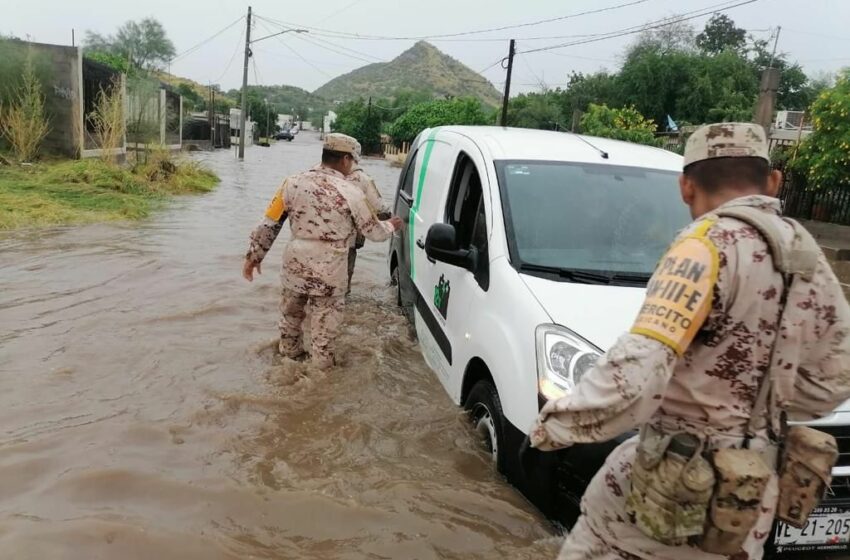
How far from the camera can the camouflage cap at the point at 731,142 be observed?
1.66 m

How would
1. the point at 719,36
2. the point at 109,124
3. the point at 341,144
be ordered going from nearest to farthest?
the point at 341,144 → the point at 109,124 → the point at 719,36

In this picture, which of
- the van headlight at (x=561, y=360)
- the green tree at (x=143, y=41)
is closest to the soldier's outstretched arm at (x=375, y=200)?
the van headlight at (x=561, y=360)

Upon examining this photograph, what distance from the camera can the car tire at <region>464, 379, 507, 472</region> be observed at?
3.02 meters

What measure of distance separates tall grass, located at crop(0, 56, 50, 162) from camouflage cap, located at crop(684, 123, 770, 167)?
18201 millimetres

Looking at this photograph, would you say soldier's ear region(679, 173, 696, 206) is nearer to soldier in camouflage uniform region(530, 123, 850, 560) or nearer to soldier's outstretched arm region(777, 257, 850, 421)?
soldier in camouflage uniform region(530, 123, 850, 560)

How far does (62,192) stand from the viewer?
13.2 meters

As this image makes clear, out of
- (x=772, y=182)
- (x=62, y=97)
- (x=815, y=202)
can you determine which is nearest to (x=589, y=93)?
(x=815, y=202)

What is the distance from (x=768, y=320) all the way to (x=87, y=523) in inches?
108

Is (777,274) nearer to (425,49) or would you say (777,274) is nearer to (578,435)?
(578,435)

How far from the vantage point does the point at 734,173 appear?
1694 mm

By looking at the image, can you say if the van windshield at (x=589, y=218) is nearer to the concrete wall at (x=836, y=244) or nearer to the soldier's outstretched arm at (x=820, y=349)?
the soldier's outstretched arm at (x=820, y=349)

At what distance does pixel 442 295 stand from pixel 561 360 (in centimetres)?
145

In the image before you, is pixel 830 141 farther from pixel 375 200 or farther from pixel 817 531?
pixel 817 531

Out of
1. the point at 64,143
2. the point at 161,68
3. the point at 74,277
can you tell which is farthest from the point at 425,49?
the point at 74,277
